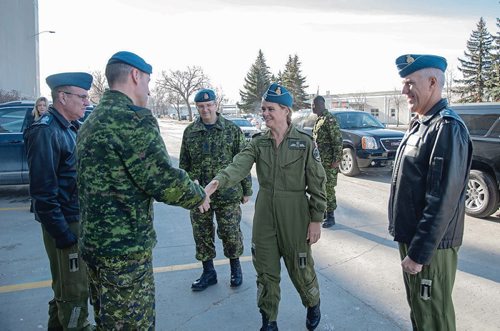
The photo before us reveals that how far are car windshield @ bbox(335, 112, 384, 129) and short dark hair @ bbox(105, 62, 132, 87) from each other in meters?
9.79

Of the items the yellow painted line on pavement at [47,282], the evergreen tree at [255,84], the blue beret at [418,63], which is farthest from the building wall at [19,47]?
the blue beret at [418,63]

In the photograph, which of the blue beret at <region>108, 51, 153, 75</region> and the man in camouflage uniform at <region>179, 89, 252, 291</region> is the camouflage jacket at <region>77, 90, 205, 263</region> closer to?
the blue beret at <region>108, 51, 153, 75</region>

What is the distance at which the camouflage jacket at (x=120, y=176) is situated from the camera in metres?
1.94

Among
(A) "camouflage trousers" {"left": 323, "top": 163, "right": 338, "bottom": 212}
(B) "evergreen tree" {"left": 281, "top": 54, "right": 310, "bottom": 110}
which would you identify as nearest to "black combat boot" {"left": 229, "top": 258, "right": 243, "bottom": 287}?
(A) "camouflage trousers" {"left": 323, "top": 163, "right": 338, "bottom": 212}

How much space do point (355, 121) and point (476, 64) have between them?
38741mm

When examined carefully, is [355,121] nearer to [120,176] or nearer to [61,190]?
[61,190]

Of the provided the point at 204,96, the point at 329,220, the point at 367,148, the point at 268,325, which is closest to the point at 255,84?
the point at 367,148

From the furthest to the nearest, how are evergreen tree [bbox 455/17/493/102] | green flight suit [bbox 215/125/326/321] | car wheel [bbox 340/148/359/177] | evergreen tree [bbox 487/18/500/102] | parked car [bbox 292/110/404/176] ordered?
evergreen tree [bbox 455/17/493/102] → evergreen tree [bbox 487/18/500/102] → car wheel [bbox 340/148/359/177] → parked car [bbox 292/110/404/176] → green flight suit [bbox 215/125/326/321]

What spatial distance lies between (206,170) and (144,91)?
1828 millimetres

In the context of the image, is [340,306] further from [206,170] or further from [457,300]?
[206,170]

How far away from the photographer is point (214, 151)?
12.8 feet

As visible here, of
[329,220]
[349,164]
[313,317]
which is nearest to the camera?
[313,317]

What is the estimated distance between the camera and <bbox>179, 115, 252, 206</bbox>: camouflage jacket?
3.89 metres

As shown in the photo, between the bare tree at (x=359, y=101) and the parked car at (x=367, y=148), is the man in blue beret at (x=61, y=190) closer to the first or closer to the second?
the parked car at (x=367, y=148)
